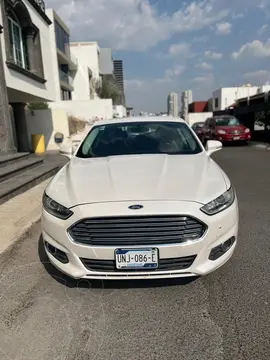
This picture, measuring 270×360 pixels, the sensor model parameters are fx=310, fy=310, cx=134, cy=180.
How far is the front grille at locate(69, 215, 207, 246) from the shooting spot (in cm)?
252

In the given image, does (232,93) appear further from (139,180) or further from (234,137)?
(139,180)

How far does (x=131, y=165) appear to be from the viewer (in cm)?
346

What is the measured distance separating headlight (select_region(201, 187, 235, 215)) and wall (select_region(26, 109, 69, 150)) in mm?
15832

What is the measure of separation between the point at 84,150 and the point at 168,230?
7.10 feet

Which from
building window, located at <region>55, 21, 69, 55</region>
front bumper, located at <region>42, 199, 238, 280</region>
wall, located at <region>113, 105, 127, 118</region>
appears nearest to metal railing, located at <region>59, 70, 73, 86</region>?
building window, located at <region>55, 21, 69, 55</region>

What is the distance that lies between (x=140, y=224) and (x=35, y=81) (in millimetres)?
12350

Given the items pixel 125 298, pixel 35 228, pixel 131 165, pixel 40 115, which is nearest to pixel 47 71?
pixel 40 115

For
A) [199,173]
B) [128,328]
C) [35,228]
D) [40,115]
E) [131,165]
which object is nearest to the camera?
[128,328]

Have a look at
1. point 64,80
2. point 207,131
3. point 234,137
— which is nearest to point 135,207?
point 234,137

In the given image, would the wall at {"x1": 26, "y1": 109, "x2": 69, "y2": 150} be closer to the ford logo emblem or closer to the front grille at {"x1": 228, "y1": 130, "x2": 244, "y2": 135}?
the front grille at {"x1": 228, "y1": 130, "x2": 244, "y2": 135}

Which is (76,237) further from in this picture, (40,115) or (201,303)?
(40,115)

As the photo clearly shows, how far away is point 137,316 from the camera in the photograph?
253cm

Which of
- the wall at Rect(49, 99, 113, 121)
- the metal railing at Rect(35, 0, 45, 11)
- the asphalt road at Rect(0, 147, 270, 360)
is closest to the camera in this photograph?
the asphalt road at Rect(0, 147, 270, 360)

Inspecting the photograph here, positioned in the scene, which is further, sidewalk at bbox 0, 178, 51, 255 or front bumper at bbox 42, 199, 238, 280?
sidewalk at bbox 0, 178, 51, 255
